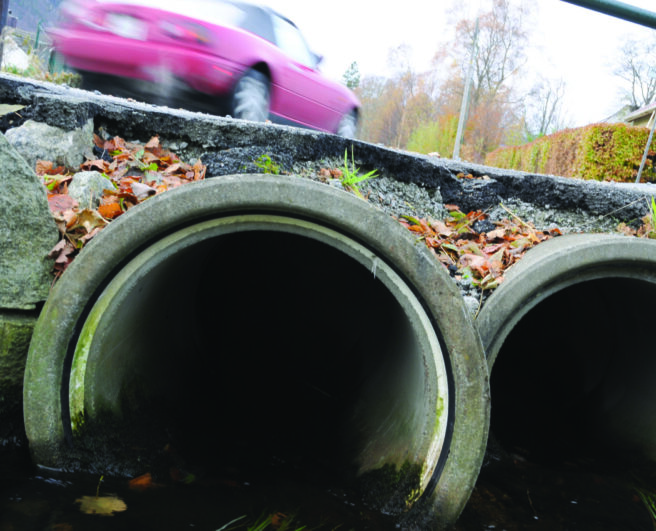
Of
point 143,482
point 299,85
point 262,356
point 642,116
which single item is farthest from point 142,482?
point 642,116

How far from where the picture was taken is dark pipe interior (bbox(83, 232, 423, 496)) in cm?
262

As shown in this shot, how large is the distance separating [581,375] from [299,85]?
4.06 m

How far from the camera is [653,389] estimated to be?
3.05 meters

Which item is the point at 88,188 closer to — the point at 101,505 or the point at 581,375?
the point at 101,505

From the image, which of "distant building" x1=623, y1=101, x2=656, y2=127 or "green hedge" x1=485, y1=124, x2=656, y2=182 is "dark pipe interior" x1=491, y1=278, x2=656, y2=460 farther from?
"distant building" x1=623, y1=101, x2=656, y2=127

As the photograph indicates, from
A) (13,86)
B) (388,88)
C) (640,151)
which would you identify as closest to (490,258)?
(13,86)

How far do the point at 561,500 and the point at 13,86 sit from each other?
3588 mm

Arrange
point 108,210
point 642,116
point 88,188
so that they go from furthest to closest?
point 642,116
point 88,188
point 108,210

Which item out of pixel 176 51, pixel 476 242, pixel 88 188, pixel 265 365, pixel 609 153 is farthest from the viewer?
pixel 609 153

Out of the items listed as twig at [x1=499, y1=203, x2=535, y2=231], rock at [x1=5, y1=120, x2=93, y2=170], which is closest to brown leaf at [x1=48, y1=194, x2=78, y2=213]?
rock at [x1=5, y1=120, x2=93, y2=170]

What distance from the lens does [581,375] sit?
3922 mm

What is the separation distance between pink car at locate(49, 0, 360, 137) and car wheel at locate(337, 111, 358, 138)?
149 centimetres

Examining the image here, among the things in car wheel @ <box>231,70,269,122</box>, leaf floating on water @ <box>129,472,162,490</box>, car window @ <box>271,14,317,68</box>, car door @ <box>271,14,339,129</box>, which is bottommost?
leaf floating on water @ <box>129,472,162,490</box>

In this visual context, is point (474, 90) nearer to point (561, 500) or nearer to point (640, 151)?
point (640, 151)
